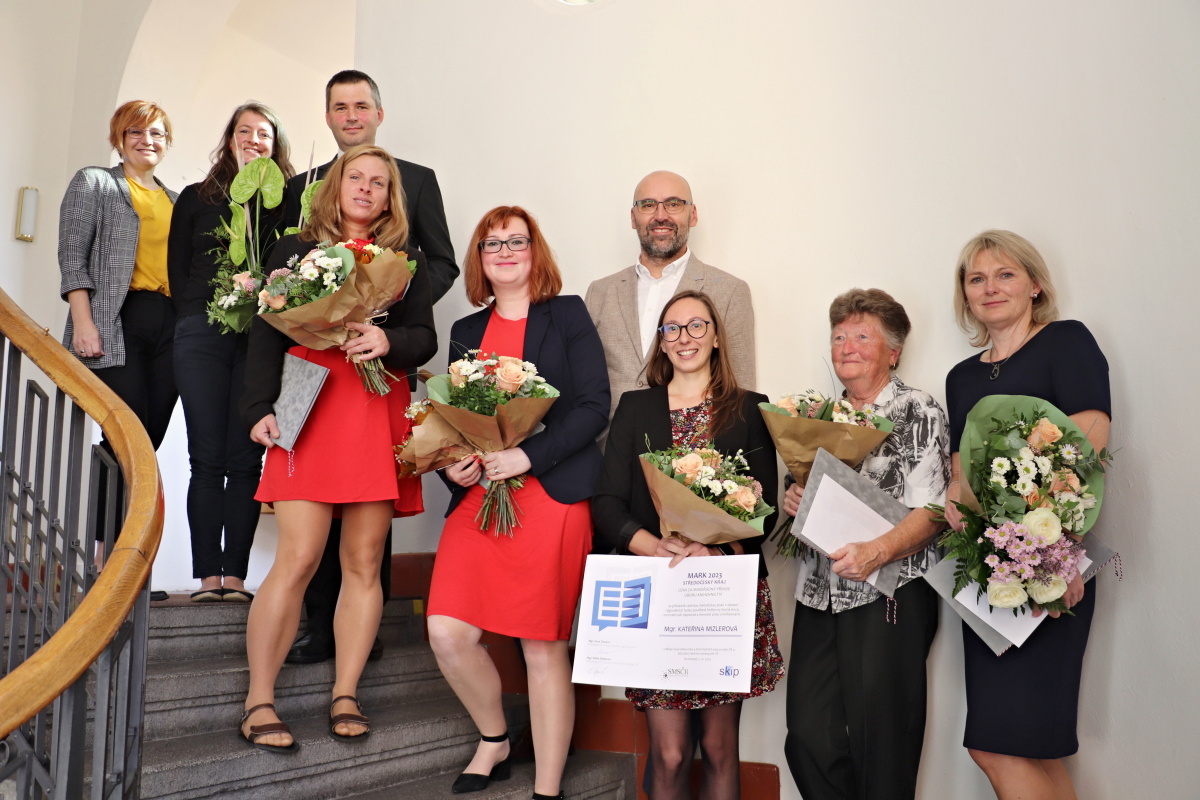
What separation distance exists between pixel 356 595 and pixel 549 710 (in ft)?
2.22

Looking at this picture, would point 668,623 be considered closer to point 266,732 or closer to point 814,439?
point 814,439

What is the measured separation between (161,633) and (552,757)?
4.33 ft

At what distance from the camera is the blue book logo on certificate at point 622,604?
109 inches

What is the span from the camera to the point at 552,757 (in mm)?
Result: 2934

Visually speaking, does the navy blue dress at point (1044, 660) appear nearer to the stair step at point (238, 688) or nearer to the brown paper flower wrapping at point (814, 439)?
the brown paper flower wrapping at point (814, 439)

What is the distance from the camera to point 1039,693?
2.62 m

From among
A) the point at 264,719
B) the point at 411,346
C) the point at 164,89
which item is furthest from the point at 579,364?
the point at 164,89

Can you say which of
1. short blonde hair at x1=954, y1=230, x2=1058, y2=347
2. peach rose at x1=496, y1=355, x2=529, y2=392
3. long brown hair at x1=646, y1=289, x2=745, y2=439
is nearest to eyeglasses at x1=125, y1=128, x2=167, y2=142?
peach rose at x1=496, y1=355, x2=529, y2=392

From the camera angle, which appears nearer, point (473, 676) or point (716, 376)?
point (473, 676)


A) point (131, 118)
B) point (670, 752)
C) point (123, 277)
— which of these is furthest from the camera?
point (131, 118)

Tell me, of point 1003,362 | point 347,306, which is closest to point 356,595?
point 347,306

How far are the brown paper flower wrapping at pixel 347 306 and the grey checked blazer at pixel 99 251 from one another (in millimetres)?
1112

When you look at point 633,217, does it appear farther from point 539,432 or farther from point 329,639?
point 329,639

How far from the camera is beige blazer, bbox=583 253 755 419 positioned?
3.46 m
